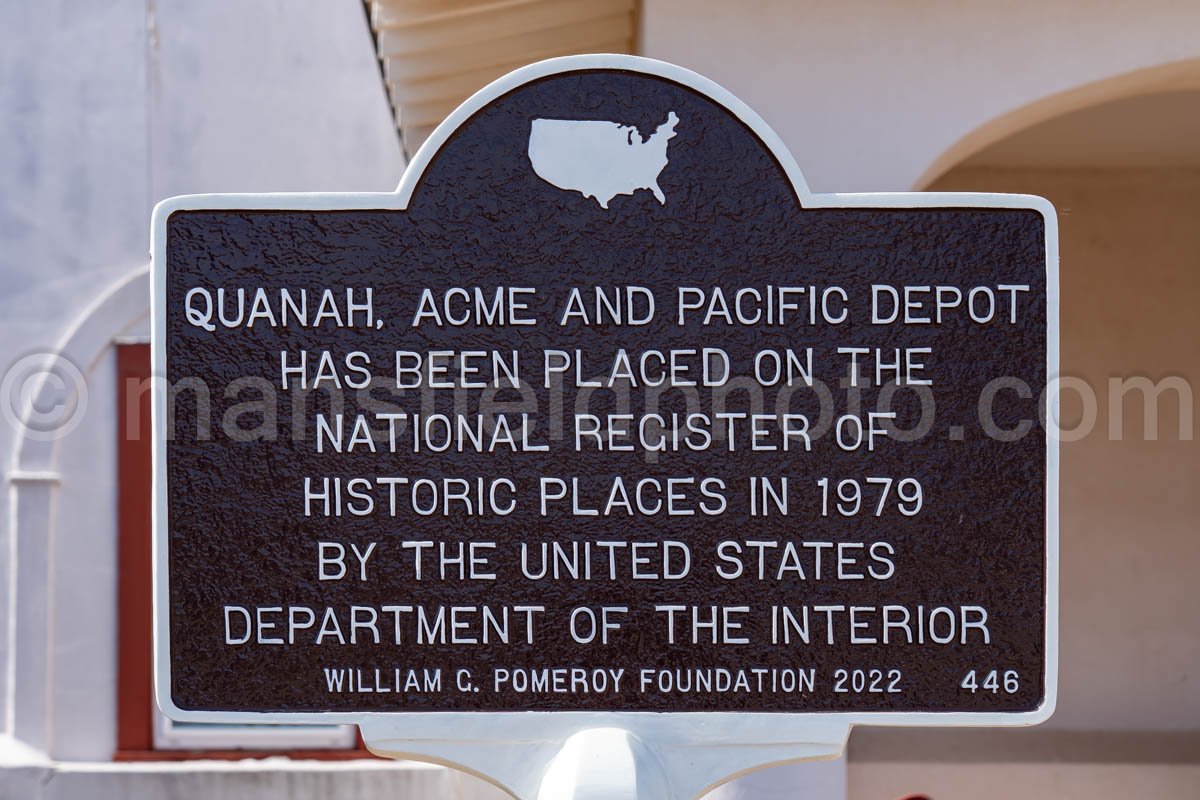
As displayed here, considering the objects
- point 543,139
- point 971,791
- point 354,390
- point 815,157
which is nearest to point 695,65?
point 815,157

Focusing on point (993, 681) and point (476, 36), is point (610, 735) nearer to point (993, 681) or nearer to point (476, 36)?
point (993, 681)

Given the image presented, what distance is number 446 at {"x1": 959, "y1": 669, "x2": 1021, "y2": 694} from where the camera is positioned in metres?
2.52

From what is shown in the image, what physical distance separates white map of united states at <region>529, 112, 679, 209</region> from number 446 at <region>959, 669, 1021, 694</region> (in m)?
1.26

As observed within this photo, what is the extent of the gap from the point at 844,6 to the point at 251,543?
236 cm

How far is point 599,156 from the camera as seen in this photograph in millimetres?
2535

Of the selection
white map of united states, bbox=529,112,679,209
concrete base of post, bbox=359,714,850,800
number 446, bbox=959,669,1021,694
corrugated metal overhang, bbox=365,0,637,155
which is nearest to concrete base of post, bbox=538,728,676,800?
concrete base of post, bbox=359,714,850,800

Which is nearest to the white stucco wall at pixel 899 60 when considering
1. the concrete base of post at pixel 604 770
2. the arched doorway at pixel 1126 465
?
the concrete base of post at pixel 604 770

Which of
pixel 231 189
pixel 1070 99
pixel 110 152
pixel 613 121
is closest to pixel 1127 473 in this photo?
pixel 1070 99

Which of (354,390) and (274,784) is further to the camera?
(274,784)

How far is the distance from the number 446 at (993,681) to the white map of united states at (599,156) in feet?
4.15

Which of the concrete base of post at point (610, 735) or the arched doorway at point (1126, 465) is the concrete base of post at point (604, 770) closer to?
the concrete base of post at point (610, 735)

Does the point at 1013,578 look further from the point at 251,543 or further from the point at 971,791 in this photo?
the point at 971,791

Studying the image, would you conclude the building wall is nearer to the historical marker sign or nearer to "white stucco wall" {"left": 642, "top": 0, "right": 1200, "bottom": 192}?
"white stucco wall" {"left": 642, "top": 0, "right": 1200, "bottom": 192}

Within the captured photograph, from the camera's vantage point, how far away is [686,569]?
8.27 feet
